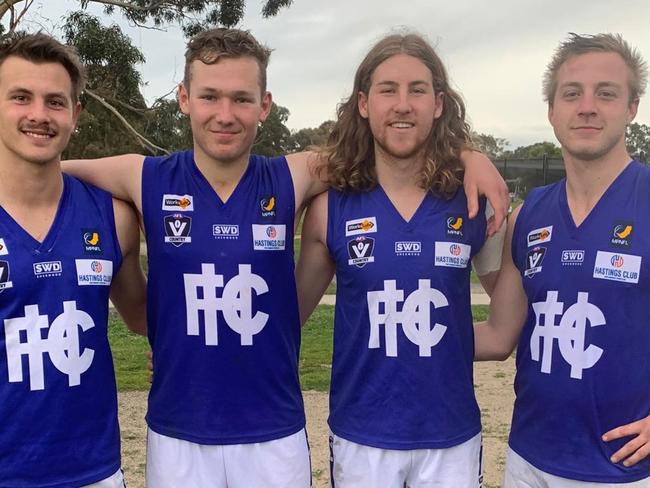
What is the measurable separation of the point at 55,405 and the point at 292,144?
59.1 meters

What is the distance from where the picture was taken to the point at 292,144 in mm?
60656

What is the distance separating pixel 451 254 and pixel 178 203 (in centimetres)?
113

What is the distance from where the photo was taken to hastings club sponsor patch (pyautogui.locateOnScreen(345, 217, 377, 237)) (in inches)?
109

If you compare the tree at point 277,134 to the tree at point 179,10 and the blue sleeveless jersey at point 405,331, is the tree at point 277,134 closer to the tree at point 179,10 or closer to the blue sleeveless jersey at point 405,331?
the tree at point 179,10

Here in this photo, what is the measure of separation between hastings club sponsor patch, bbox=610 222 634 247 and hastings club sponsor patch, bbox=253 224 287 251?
50.5 inches

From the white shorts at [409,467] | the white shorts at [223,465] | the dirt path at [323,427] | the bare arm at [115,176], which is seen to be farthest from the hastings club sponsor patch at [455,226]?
the dirt path at [323,427]

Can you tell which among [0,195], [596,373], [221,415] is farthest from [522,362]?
[0,195]

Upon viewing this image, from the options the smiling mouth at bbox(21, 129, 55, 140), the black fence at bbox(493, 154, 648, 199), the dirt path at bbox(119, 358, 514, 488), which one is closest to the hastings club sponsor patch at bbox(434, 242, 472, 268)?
the smiling mouth at bbox(21, 129, 55, 140)

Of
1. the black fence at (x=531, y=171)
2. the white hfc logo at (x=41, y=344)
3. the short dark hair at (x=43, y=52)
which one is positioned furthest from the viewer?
the black fence at (x=531, y=171)

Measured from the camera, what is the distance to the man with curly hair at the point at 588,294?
96.8 inches

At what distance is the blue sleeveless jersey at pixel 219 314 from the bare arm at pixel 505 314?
0.88m

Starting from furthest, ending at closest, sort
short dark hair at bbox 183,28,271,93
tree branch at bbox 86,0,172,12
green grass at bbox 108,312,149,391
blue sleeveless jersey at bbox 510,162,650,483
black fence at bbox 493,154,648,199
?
black fence at bbox 493,154,648,199
tree branch at bbox 86,0,172,12
green grass at bbox 108,312,149,391
short dark hair at bbox 183,28,271,93
blue sleeveless jersey at bbox 510,162,650,483

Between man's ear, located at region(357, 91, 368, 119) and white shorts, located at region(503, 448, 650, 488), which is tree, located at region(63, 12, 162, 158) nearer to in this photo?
man's ear, located at region(357, 91, 368, 119)

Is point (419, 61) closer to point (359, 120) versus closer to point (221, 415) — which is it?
point (359, 120)
